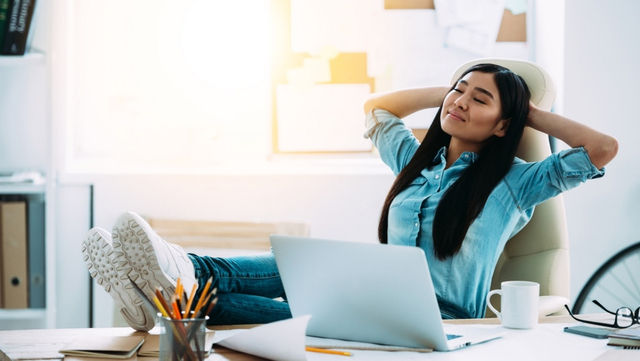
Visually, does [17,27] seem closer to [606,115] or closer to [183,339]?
[183,339]

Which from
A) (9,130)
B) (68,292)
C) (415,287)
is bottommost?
(68,292)

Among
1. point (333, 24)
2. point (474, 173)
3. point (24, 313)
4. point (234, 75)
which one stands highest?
point (333, 24)

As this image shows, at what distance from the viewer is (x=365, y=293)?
1.00 metres

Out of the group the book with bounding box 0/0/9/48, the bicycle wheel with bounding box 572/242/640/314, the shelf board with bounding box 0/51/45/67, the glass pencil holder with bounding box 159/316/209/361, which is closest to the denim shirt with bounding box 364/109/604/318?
the glass pencil holder with bounding box 159/316/209/361

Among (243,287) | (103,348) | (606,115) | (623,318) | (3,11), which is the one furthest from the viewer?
(606,115)

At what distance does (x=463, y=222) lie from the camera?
5.18ft

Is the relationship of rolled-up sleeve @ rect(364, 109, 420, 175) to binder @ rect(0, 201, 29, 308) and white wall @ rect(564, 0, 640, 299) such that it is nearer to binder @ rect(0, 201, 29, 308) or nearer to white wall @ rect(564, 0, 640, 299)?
white wall @ rect(564, 0, 640, 299)

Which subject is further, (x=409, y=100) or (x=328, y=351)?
(x=409, y=100)

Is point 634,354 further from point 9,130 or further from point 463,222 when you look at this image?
point 9,130

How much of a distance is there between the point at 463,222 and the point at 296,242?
26.0 inches

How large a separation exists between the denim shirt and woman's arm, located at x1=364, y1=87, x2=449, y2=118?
29cm

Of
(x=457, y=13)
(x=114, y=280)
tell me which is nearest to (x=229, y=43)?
(x=457, y=13)

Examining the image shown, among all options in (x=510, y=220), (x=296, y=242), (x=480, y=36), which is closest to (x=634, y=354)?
(x=296, y=242)

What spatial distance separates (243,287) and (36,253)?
1.31 m
